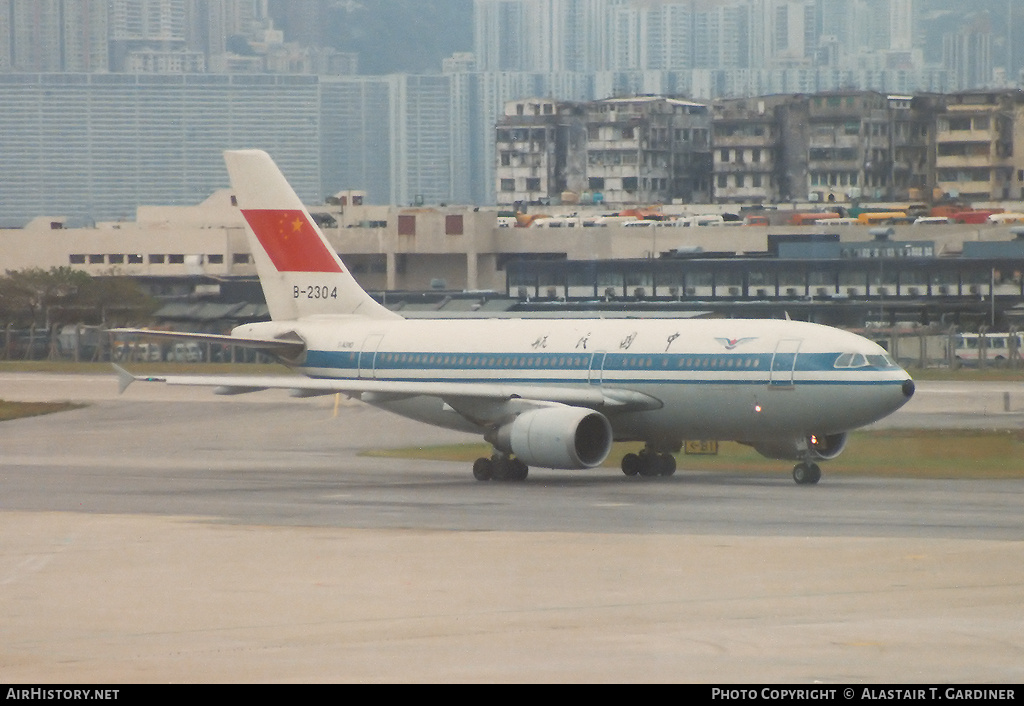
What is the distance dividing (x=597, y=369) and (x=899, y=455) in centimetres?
1016

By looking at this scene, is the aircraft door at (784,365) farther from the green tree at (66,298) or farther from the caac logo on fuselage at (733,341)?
the green tree at (66,298)

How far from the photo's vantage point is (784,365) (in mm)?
36094

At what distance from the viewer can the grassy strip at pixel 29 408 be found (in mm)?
60750

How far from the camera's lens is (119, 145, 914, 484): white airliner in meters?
36.0

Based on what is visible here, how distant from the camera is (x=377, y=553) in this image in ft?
77.7

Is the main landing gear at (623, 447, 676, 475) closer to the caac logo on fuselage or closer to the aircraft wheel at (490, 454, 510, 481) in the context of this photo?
the aircraft wheel at (490, 454, 510, 481)

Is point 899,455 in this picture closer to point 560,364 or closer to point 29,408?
point 560,364

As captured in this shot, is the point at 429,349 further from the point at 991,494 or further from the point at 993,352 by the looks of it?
the point at 993,352

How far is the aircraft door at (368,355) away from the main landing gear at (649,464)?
7.47 m

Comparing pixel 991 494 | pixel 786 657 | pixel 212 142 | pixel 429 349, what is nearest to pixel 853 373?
pixel 991 494

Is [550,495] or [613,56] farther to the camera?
[613,56]

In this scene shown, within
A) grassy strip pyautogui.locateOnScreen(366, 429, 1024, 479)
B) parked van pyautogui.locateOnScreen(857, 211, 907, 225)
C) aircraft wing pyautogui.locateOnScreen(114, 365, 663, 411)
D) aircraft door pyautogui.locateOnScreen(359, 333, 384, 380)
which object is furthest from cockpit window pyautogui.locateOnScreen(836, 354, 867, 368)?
parked van pyautogui.locateOnScreen(857, 211, 907, 225)

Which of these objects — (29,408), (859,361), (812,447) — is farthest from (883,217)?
(859,361)

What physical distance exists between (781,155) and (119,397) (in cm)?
8801
